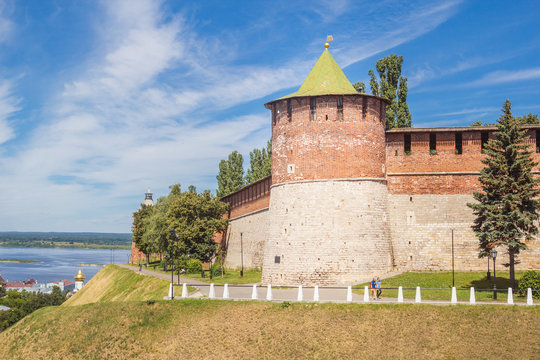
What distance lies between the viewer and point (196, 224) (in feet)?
152

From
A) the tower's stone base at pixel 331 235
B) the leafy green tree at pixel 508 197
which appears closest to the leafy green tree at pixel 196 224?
the tower's stone base at pixel 331 235

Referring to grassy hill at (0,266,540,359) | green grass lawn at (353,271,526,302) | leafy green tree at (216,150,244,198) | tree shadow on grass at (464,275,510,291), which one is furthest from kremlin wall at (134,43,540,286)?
leafy green tree at (216,150,244,198)

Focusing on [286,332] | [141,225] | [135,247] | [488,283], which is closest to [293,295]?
[286,332]

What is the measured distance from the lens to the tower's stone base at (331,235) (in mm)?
29859

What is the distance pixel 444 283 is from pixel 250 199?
2053 centimetres

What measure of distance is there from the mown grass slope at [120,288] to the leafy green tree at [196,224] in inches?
173

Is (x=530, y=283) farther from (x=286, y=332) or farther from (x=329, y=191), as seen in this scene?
(x=329, y=191)

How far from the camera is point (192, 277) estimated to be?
41.1m

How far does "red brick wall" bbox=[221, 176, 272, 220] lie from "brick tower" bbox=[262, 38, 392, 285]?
7691 millimetres

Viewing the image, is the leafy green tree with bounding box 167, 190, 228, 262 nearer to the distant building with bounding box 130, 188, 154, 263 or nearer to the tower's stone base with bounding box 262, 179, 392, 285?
the tower's stone base with bounding box 262, 179, 392, 285

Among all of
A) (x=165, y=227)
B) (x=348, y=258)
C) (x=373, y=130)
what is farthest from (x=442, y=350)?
(x=165, y=227)

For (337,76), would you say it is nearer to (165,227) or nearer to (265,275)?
(265,275)

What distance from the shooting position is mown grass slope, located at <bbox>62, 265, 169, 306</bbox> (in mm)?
36531

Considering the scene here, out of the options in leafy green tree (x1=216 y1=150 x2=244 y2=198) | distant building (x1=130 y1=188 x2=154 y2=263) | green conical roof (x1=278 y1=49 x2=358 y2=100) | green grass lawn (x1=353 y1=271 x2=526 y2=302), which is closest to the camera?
green grass lawn (x1=353 y1=271 x2=526 y2=302)
